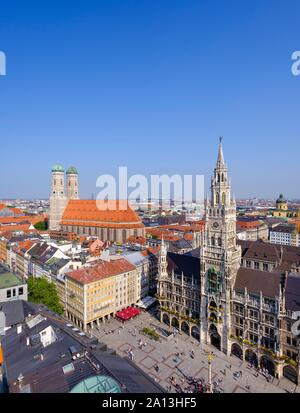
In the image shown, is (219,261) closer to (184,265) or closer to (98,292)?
(184,265)

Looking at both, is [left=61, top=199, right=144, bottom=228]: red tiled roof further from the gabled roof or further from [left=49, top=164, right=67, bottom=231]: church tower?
the gabled roof

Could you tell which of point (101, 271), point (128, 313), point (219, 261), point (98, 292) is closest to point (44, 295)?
point (98, 292)

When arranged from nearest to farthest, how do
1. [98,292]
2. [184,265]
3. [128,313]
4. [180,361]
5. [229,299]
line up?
[180,361] → [229,299] → [98,292] → [184,265] → [128,313]

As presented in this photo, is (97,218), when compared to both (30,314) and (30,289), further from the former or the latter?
(30,314)

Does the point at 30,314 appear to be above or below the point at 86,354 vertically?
below

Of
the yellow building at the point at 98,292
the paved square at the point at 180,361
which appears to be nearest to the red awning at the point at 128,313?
the paved square at the point at 180,361

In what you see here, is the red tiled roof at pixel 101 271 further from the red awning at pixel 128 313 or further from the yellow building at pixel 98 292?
the red awning at pixel 128 313

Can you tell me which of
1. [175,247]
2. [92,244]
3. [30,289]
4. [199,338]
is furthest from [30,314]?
[175,247]
